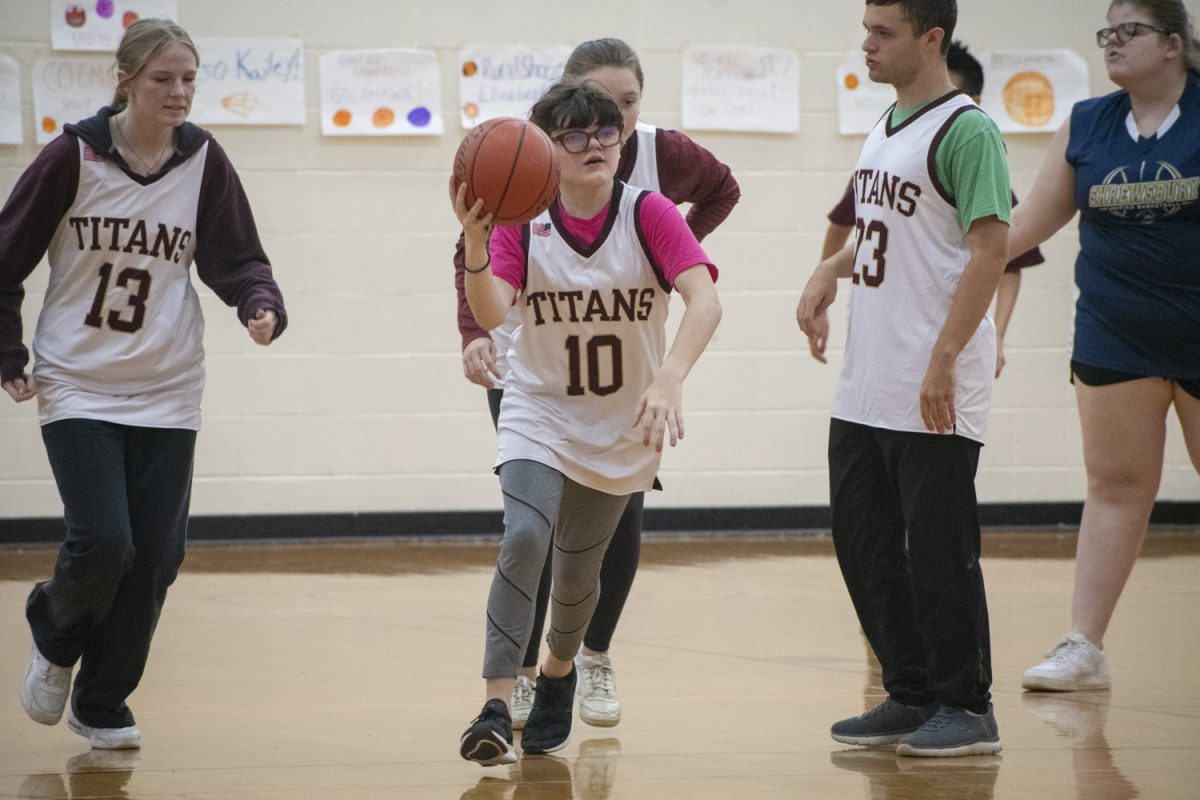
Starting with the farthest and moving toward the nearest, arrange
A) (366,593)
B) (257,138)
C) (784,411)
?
(784,411) < (257,138) < (366,593)

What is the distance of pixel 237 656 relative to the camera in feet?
13.7

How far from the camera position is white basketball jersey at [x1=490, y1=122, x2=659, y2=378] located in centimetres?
342

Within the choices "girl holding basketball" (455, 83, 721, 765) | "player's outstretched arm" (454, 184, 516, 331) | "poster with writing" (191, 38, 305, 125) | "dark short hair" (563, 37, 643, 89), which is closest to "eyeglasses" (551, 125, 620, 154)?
"girl holding basketball" (455, 83, 721, 765)

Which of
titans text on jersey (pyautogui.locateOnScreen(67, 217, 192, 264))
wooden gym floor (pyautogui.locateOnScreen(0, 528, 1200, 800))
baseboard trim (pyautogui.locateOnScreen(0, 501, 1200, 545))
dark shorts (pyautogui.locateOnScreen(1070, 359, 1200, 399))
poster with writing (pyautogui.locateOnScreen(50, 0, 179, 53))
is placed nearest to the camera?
wooden gym floor (pyautogui.locateOnScreen(0, 528, 1200, 800))

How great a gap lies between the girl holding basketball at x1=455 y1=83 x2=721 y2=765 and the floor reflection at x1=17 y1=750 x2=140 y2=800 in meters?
0.74

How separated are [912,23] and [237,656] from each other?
2522 mm

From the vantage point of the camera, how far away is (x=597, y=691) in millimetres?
3383

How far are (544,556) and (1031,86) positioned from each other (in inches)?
190

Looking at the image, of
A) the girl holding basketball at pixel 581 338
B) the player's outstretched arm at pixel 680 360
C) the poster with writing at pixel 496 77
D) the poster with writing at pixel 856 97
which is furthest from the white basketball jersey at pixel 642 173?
the poster with writing at pixel 856 97

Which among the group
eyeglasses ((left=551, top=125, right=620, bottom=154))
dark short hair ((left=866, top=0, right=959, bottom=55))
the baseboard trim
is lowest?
the baseboard trim

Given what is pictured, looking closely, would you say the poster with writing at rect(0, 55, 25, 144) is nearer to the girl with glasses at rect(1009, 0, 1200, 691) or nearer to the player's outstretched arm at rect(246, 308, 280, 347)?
the player's outstretched arm at rect(246, 308, 280, 347)

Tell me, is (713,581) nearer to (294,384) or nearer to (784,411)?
(784,411)

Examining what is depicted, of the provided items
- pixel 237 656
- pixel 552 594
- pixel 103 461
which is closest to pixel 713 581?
pixel 237 656

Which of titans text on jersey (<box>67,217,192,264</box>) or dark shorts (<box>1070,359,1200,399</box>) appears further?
dark shorts (<box>1070,359,1200,399</box>)
